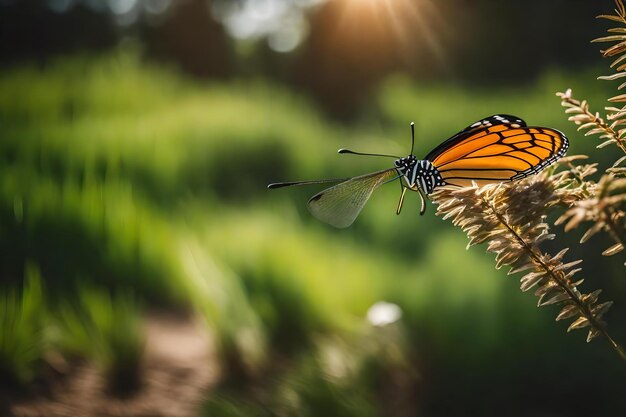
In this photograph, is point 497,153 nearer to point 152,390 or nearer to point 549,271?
point 549,271

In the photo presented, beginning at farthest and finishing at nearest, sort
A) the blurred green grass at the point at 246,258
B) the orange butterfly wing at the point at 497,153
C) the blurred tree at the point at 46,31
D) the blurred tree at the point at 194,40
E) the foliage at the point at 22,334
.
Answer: the blurred tree at the point at 194,40, the blurred tree at the point at 46,31, the foliage at the point at 22,334, the blurred green grass at the point at 246,258, the orange butterfly wing at the point at 497,153

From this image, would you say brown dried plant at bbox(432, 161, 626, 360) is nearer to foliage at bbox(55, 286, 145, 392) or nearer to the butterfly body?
the butterfly body

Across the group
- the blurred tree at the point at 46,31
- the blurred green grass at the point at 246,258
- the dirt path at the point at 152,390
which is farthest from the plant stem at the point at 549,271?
the blurred tree at the point at 46,31

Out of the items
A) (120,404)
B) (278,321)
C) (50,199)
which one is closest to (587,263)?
(278,321)

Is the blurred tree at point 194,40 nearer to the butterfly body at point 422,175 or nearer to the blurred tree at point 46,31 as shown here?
the blurred tree at point 46,31

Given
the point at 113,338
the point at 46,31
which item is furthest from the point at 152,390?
the point at 46,31

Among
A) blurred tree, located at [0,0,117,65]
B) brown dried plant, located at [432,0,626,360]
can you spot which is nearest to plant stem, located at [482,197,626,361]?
brown dried plant, located at [432,0,626,360]
